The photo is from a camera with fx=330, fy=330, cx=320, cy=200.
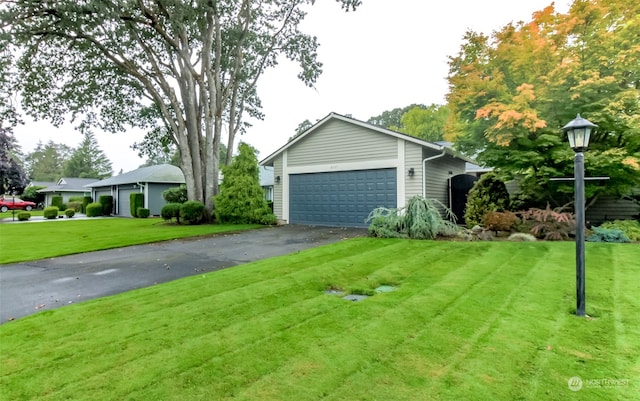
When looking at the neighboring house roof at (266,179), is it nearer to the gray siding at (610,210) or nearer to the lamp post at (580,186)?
the gray siding at (610,210)

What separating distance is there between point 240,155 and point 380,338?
1186cm

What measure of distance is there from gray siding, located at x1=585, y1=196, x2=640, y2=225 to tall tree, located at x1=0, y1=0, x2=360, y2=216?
34.8 ft

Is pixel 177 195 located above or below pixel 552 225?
above

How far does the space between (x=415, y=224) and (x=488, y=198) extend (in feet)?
10.1

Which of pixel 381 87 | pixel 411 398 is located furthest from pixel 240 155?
pixel 381 87

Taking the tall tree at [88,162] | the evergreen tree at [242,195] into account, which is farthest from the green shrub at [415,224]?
the tall tree at [88,162]

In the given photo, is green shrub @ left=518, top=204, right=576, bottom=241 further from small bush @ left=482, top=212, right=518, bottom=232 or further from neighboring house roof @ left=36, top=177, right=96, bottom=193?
neighboring house roof @ left=36, top=177, right=96, bottom=193

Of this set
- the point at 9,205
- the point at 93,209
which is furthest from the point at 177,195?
the point at 9,205

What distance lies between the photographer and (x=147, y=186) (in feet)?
70.4

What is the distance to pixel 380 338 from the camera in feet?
9.63

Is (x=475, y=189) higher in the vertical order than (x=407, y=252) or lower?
higher

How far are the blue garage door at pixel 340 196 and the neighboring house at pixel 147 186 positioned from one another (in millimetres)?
12548

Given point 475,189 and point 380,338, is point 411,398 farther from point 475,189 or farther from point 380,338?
point 475,189

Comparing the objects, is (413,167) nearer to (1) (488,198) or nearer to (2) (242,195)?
(1) (488,198)
